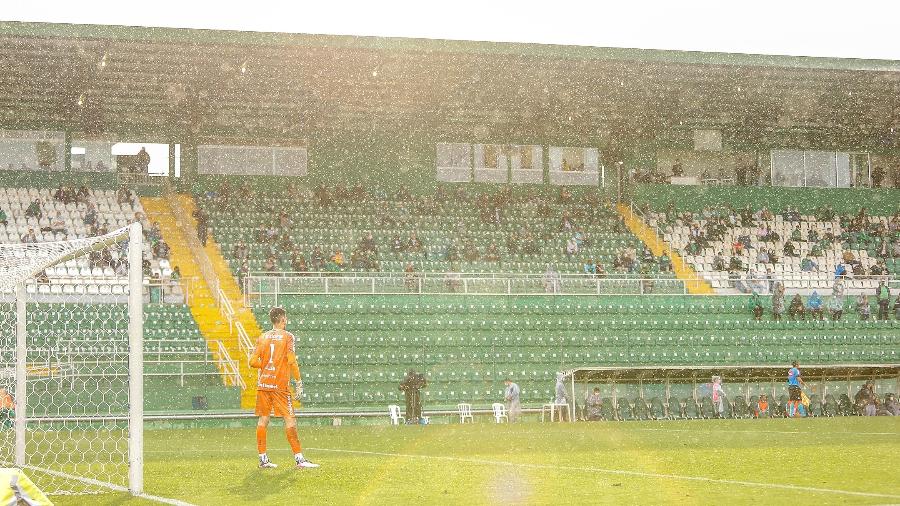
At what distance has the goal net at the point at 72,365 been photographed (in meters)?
13.9

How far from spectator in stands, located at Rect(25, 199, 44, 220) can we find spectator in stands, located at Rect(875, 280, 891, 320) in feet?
85.7

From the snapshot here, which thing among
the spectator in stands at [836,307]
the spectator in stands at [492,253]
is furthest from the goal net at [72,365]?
the spectator in stands at [836,307]

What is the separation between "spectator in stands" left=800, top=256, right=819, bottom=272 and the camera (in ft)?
149

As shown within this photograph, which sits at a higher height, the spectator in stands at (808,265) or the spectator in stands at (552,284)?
the spectator in stands at (808,265)

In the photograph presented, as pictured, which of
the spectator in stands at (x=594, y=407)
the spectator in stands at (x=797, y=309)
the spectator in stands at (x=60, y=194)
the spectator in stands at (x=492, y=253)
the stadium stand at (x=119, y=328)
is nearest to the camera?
the stadium stand at (x=119, y=328)

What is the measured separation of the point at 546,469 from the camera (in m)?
14.7

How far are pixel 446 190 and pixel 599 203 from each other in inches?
220

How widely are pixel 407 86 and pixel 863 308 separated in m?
16.1

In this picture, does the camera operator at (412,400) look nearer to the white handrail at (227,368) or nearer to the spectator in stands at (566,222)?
the white handrail at (227,368)

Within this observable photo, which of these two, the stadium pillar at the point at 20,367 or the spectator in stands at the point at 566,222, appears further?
the spectator in stands at the point at 566,222

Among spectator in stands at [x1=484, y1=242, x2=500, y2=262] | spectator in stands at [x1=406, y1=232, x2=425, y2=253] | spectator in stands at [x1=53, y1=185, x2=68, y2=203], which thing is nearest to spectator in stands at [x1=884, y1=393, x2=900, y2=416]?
spectator in stands at [x1=484, y1=242, x2=500, y2=262]

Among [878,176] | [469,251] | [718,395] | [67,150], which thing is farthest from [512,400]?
[878,176]

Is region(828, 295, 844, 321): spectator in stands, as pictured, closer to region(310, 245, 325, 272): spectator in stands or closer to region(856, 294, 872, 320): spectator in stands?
region(856, 294, 872, 320): spectator in stands

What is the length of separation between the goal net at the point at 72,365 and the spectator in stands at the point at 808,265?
22917 mm
